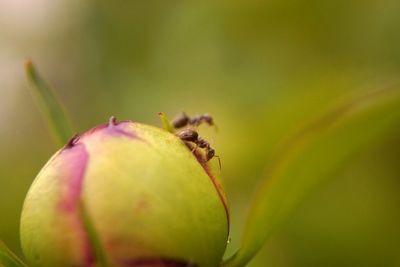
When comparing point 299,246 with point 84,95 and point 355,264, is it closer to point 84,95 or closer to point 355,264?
point 355,264

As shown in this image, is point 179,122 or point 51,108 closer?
point 51,108

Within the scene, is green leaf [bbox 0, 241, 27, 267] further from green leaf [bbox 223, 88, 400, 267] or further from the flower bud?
green leaf [bbox 223, 88, 400, 267]

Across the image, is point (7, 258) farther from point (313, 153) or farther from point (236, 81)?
point (236, 81)

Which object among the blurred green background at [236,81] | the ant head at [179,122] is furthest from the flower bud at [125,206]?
the blurred green background at [236,81]

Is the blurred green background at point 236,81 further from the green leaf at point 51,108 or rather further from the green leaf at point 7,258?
the green leaf at point 7,258

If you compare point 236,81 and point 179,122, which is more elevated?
point 179,122

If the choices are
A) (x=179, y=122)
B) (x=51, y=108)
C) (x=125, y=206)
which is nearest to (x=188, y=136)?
(x=125, y=206)

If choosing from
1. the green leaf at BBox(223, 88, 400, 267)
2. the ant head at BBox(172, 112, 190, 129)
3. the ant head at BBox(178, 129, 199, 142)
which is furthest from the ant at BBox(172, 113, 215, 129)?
the green leaf at BBox(223, 88, 400, 267)
